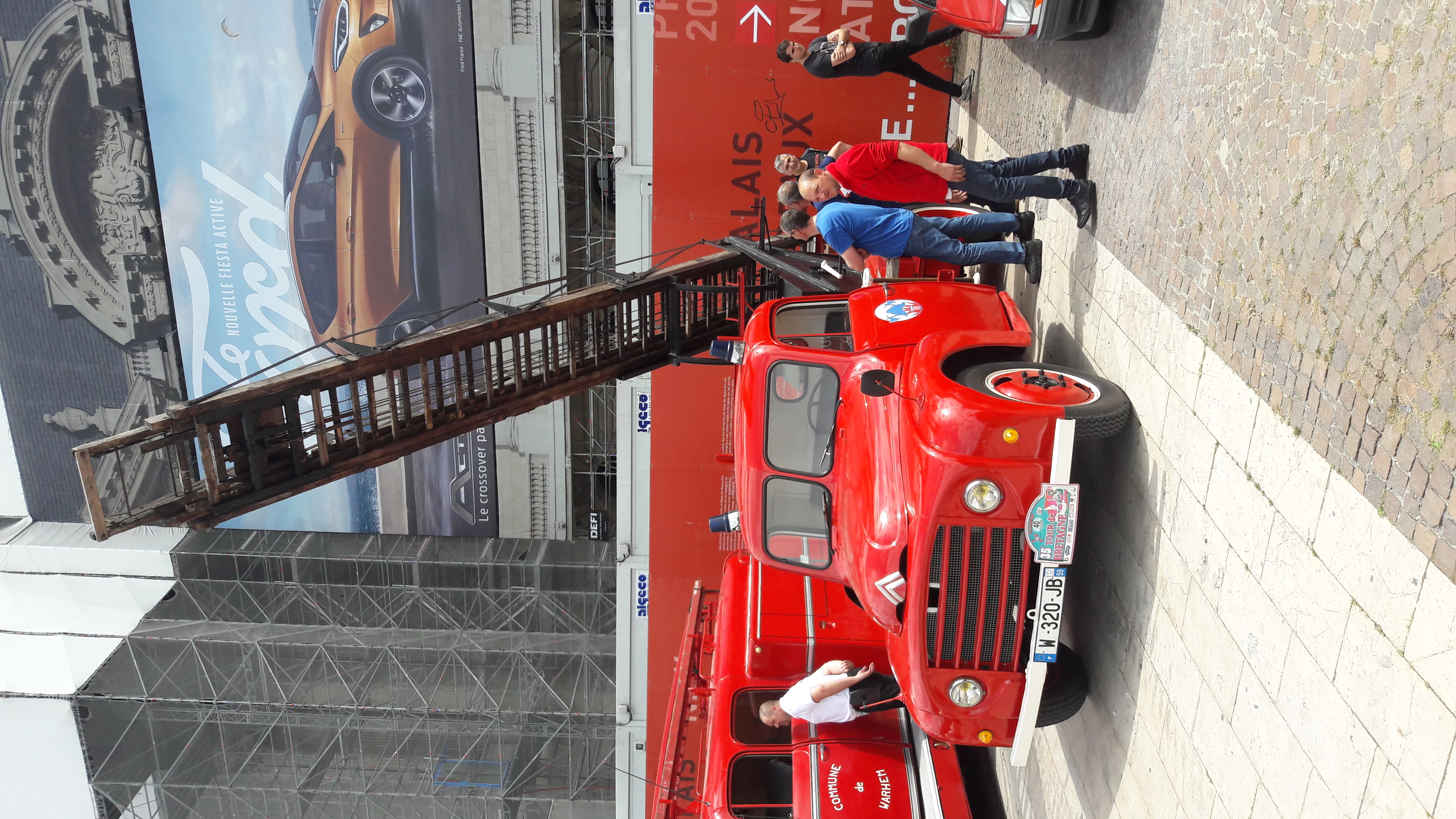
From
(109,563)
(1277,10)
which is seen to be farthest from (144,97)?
(1277,10)

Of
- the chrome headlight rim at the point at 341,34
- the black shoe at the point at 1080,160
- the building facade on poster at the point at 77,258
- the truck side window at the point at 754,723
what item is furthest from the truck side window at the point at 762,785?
the chrome headlight rim at the point at 341,34

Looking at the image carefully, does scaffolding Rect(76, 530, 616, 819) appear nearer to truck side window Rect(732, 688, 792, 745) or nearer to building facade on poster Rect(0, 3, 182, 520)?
building facade on poster Rect(0, 3, 182, 520)

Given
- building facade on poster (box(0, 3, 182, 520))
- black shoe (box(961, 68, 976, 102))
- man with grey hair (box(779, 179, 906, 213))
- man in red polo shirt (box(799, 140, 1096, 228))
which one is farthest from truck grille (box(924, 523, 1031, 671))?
building facade on poster (box(0, 3, 182, 520))

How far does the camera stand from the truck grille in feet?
13.8

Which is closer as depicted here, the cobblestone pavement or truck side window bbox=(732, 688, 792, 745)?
the cobblestone pavement

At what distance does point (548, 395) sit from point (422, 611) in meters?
6.21

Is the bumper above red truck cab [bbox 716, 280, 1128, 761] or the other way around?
above

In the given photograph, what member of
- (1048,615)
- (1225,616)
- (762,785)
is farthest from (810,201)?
(762,785)

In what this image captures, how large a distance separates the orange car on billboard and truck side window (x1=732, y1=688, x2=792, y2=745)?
6.46 m

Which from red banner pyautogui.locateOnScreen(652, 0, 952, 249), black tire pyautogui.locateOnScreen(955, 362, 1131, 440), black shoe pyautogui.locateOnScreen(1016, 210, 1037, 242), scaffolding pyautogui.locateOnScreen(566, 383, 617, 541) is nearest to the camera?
black tire pyautogui.locateOnScreen(955, 362, 1131, 440)

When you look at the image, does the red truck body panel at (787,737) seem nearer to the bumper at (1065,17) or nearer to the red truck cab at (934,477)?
the red truck cab at (934,477)

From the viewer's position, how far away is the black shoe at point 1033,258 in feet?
18.0

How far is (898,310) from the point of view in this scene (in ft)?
17.0

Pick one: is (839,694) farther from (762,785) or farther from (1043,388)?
(1043,388)
